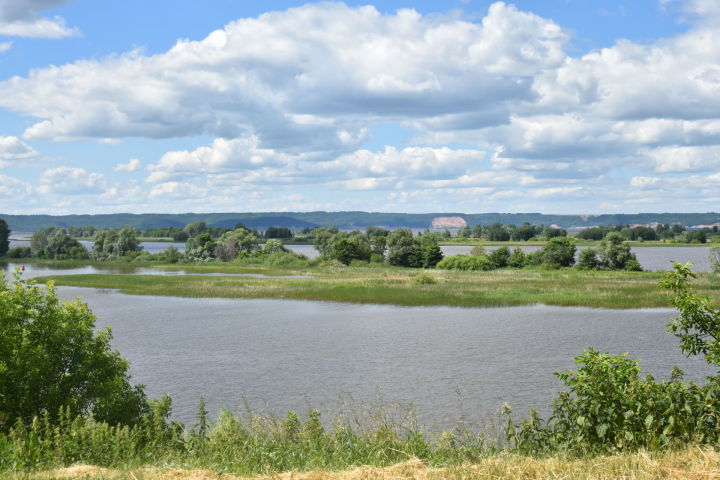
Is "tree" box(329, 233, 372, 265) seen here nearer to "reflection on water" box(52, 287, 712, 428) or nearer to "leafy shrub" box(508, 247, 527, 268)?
"leafy shrub" box(508, 247, 527, 268)

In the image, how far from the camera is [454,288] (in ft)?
234

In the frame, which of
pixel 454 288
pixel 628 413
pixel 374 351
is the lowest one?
pixel 374 351

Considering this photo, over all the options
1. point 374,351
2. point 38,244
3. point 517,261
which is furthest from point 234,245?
point 374,351

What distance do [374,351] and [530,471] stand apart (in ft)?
90.0

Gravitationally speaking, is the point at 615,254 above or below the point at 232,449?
above

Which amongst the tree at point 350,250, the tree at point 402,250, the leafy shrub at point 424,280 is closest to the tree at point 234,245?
the tree at point 350,250

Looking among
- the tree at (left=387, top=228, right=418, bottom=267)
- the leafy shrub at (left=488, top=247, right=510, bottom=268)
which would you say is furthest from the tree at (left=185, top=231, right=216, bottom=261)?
the leafy shrub at (left=488, top=247, right=510, bottom=268)

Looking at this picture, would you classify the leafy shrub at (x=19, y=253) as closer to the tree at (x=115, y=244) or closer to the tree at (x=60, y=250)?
the tree at (x=60, y=250)

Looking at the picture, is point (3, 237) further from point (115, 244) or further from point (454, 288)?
point (454, 288)

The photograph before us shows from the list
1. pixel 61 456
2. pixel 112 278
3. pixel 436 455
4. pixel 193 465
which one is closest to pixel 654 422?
pixel 436 455

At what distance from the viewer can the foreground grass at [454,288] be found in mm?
62406

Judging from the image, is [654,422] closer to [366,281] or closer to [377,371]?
[377,371]

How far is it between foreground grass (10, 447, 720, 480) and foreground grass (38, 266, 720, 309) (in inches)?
1988

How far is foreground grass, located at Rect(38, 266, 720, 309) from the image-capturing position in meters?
62.4
